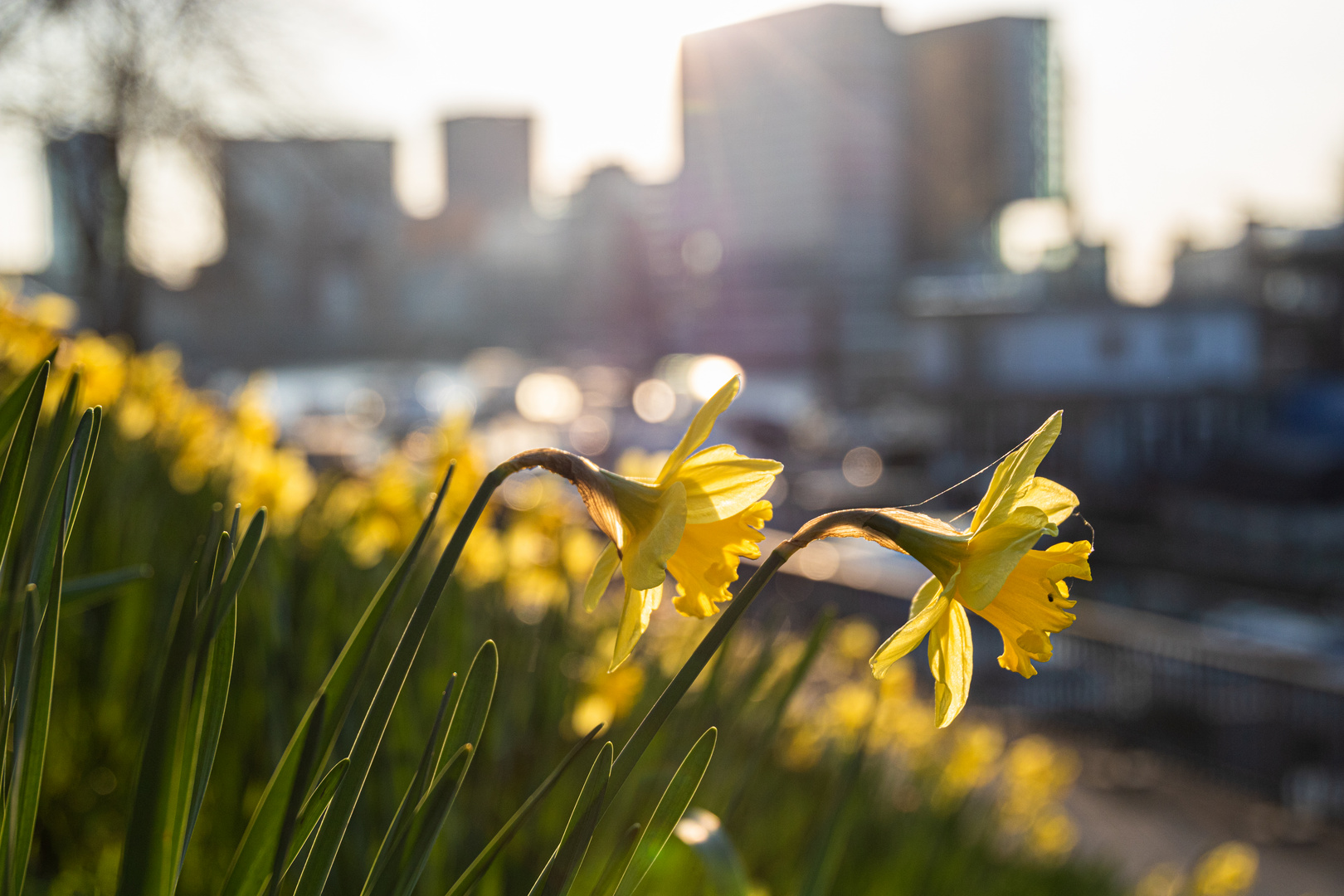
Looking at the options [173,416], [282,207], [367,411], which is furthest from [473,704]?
[367,411]

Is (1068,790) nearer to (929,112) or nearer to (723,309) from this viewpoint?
(723,309)

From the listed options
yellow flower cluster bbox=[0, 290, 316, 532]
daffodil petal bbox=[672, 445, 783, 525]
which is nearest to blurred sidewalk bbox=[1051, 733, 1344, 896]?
yellow flower cluster bbox=[0, 290, 316, 532]

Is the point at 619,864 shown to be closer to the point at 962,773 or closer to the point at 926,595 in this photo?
the point at 926,595

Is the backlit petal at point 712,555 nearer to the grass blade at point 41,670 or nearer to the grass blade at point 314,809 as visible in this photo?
the grass blade at point 314,809

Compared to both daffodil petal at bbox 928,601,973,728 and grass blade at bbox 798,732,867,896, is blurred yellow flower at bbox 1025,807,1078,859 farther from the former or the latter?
daffodil petal at bbox 928,601,973,728

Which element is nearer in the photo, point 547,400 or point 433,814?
point 433,814

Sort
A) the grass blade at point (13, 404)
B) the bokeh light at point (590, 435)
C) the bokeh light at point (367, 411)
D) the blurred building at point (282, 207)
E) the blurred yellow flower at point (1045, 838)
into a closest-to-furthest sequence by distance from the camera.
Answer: the grass blade at point (13, 404), the blurred yellow flower at point (1045, 838), the blurred building at point (282, 207), the bokeh light at point (590, 435), the bokeh light at point (367, 411)

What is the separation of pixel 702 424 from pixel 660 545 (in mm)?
75

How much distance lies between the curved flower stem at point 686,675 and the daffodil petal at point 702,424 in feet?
0.23

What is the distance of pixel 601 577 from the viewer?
1.84ft

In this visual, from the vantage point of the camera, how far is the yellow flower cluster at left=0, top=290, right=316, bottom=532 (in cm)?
165

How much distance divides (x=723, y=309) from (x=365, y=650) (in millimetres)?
53623

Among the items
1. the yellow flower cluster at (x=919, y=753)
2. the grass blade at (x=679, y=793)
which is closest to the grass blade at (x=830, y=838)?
the grass blade at (x=679, y=793)

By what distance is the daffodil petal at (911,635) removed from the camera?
1.60 ft
